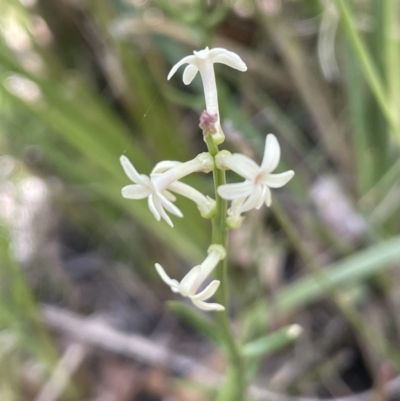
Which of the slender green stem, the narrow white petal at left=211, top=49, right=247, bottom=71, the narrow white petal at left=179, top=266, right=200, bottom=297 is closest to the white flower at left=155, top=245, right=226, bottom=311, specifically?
the narrow white petal at left=179, top=266, right=200, bottom=297

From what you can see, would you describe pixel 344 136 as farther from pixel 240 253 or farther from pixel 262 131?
pixel 240 253

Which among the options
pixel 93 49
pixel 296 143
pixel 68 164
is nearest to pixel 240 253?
pixel 296 143

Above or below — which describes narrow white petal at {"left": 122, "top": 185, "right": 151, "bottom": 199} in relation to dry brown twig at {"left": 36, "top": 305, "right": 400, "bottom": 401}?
above

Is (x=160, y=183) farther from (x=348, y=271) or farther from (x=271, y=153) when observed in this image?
(x=348, y=271)

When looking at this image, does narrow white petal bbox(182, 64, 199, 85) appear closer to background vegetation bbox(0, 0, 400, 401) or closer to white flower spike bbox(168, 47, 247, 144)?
white flower spike bbox(168, 47, 247, 144)

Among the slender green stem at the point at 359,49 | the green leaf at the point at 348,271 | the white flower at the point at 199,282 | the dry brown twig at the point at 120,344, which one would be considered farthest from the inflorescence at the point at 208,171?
the dry brown twig at the point at 120,344

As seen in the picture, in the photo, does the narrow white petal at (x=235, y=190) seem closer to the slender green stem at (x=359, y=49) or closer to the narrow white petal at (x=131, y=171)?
the narrow white petal at (x=131, y=171)
